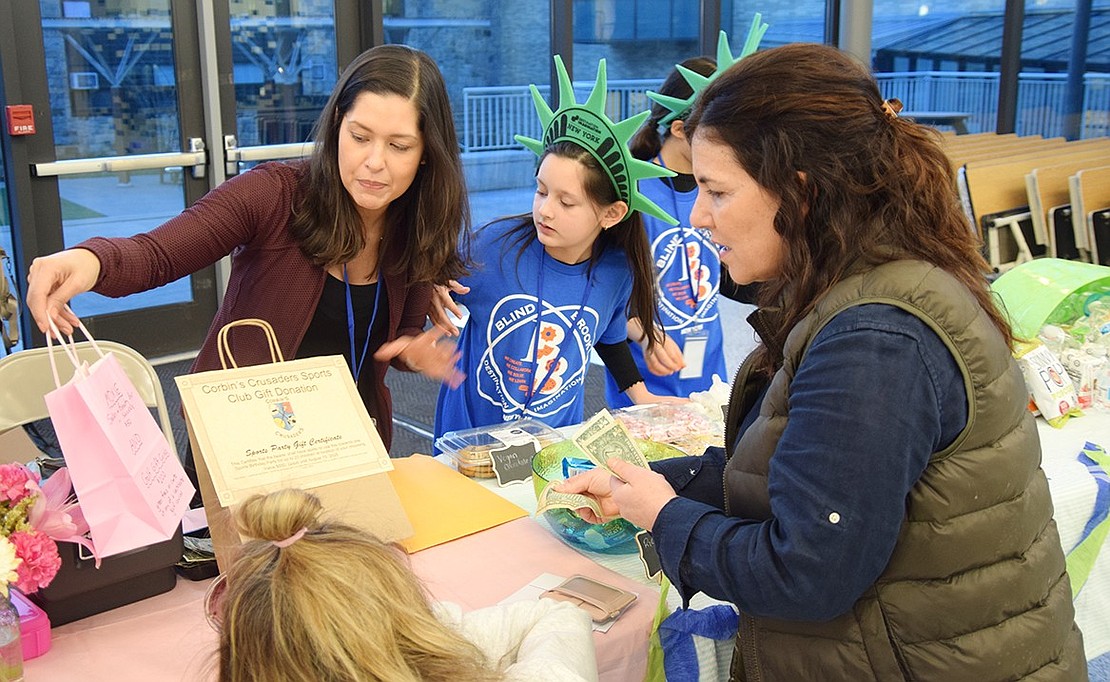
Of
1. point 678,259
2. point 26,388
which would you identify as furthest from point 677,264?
point 26,388

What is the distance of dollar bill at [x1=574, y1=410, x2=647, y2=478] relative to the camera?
1806mm

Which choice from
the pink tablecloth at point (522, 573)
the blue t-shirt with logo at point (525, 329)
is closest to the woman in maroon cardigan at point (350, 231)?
the blue t-shirt with logo at point (525, 329)

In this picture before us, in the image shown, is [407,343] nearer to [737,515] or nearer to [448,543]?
[448,543]

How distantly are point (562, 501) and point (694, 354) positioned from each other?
4.60ft

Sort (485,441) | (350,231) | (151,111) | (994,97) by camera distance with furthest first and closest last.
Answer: (994,97) → (151,111) → (485,441) → (350,231)

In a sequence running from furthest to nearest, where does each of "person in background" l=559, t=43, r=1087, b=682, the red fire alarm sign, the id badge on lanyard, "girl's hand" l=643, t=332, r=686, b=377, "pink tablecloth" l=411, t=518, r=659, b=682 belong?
the red fire alarm sign < the id badge on lanyard < "girl's hand" l=643, t=332, r=686, b=377 < "pink tablecloth" l=411, t=518, r=659, b=682 < "person in background" l=559, t=43, r=1087, b=682

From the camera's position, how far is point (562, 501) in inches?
65.2

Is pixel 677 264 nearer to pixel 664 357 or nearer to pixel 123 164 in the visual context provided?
pixel 664 357

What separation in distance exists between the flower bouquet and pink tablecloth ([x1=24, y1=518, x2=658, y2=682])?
11cm

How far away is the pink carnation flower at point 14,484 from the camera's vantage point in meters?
1.33

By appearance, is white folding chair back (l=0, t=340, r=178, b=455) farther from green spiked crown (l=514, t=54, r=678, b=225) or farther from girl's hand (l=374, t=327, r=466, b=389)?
green spiked crown (l=514, t=54, r=678, b=225)

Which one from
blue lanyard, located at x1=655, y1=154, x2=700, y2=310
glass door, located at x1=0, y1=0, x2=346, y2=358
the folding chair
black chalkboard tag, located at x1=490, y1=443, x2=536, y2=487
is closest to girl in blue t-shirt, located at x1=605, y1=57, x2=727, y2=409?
blue lanyard, located at x1=655, y1=154, x2=700, y2=310

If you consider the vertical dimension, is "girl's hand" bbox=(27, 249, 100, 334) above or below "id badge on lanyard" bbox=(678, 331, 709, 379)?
above

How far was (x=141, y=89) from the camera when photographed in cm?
502
